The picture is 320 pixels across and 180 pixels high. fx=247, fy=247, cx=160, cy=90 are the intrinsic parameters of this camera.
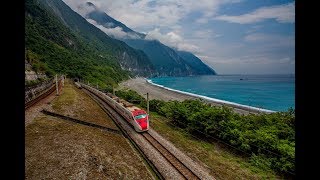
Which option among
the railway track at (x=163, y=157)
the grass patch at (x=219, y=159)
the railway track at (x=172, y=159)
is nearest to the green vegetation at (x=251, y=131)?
the grass patch at (x=219, y=159)

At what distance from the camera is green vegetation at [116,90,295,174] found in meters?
19.6

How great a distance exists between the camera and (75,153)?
55.2 ft

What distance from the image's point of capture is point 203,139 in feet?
87.2

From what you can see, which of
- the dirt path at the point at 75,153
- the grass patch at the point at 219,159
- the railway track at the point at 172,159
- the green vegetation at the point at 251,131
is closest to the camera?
the dirt path at the point at 75,153

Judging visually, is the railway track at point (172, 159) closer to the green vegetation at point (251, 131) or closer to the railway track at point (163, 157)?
the railway track at point (163, 157)

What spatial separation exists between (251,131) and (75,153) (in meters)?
16.7

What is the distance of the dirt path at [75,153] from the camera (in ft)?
47.1

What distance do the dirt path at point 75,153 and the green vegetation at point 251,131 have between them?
370 inches

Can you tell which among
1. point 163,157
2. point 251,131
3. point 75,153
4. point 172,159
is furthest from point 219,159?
point 75,153

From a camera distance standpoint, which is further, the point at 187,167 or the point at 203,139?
the point at 203,139

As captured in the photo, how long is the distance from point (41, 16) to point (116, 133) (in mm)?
153455

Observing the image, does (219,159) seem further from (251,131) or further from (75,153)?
(75,153)
